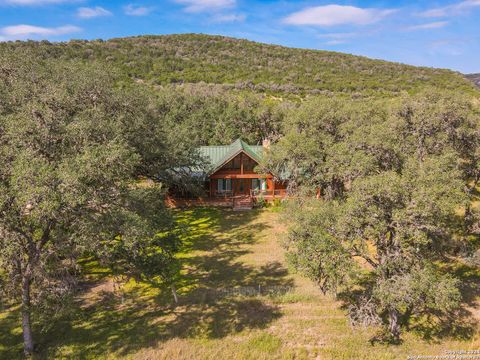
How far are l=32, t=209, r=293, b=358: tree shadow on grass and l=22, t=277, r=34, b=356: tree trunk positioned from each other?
79cm

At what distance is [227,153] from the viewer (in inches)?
1549

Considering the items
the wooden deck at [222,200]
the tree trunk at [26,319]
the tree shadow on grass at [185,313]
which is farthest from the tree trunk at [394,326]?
the wooden deck at [222,200]

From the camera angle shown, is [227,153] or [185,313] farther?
[227,153]

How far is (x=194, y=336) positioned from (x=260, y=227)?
639 inches

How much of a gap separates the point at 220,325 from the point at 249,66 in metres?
106

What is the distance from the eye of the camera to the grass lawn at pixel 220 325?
15.2m

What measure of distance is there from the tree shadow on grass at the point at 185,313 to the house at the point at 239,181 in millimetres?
12417

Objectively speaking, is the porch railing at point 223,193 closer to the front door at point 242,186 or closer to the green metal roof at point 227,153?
the front door at point 242,186

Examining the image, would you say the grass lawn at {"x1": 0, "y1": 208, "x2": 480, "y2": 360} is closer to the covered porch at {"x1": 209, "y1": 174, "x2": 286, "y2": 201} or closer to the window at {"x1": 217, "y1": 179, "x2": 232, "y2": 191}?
the covered porch at {"x1": 209, "y1": 174, "x2": 286, "y2": 201}

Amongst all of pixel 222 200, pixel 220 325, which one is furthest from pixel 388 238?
pixel 222 200

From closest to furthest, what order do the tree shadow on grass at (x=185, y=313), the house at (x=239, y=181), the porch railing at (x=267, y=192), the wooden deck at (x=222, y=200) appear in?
the tree shadow on grass at (x=185, y=313)
the house at (x=239, y=181)
the wooden deck at (x=222, y=200)
the porch railing at (x=267, y=192)

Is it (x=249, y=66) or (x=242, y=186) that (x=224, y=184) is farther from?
(x=249, y=66)

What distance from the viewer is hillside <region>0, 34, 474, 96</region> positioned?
92.8 meters

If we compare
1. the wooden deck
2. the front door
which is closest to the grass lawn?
the wooden deck
